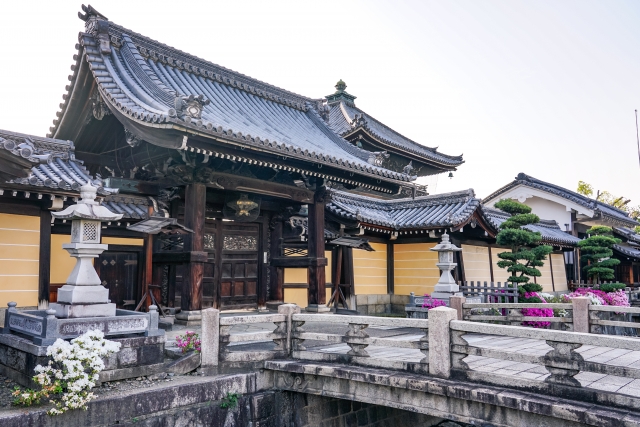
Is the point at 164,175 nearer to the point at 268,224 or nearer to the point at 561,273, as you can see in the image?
the point at 268,224

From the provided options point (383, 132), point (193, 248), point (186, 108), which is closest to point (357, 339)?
point (193, 248)

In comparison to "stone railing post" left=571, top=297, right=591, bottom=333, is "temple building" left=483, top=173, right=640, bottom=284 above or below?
above

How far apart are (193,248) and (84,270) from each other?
3.67 meters

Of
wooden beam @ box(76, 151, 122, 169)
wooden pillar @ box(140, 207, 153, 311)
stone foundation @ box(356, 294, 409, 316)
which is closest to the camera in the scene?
wooden pillar @ box(140, 207, 153, 311)

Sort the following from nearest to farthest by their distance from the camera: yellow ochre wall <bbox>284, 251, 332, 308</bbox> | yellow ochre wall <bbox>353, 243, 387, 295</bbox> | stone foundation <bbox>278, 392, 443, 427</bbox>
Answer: stone foundation <bbox>278, 392, 443, 427</bbox> → yellow ochre wall <bbox>284, 251, 332, 308</bbox> → yellow ochre wall <bbox>353, 243, 387, 295</bbox>

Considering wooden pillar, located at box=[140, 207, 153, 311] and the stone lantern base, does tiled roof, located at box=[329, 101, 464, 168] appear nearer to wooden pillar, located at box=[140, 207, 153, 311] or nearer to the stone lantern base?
wooden pillar, located at box=[140, 207, 153, 311]

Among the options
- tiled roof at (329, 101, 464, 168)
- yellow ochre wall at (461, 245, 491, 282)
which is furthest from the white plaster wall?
yellow ochre wall at (461, 245, 491, 282)

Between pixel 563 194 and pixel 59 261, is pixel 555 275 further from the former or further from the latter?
pixel 59 261

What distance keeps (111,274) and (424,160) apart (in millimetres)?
21040

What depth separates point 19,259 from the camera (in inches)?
417

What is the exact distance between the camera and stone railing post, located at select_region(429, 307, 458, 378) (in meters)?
7.70

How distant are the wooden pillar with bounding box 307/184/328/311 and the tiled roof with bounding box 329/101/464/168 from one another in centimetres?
1096

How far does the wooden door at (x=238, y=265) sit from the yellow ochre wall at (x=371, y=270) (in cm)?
532

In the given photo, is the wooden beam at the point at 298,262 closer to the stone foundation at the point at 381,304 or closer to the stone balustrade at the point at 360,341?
the stone foundation at the point at 381,304
